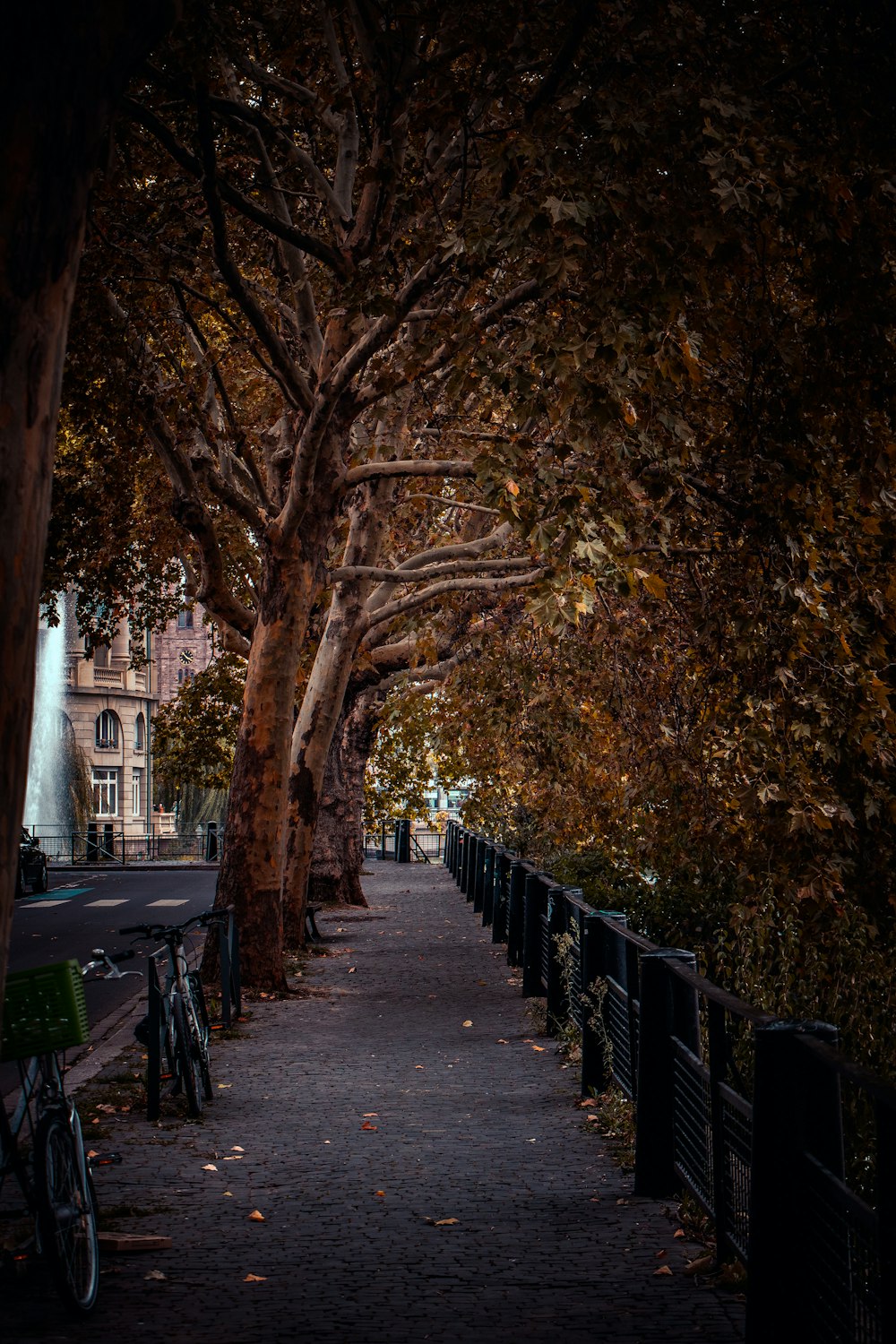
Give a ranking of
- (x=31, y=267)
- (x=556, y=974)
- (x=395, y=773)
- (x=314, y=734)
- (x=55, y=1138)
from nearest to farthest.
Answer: (x=31, y=267) < (x=55, y=1138) < (x=556, y=974) < (x=314, y=734) < (x=395, y=773)

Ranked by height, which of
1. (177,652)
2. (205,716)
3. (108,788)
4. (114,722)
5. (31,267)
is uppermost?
(177,652)

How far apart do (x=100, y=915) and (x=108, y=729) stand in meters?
40.9

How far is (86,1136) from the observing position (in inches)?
330

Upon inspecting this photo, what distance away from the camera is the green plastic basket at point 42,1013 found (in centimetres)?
561

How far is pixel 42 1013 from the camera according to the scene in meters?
5.65

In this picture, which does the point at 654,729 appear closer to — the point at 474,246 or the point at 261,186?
the point at 261,186

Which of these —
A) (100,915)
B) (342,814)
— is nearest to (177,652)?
(100,915)

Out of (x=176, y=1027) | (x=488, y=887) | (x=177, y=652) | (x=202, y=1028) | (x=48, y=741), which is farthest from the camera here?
(x=177, y=652)

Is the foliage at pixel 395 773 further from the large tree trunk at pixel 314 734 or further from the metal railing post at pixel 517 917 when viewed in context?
the metal railing post at pixel 517 917

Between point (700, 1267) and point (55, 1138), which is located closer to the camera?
point (55, 1138)

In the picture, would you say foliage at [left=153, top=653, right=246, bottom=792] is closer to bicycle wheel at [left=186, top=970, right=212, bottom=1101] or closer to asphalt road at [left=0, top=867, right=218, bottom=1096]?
asphalt road at [left=0, top=867, right=218, bottom=1096]

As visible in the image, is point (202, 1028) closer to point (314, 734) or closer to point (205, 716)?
point (314, 734)

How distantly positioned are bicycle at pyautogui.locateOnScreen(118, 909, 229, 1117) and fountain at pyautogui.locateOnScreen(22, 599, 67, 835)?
50229 mm

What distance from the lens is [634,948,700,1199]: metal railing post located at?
6.70 m
